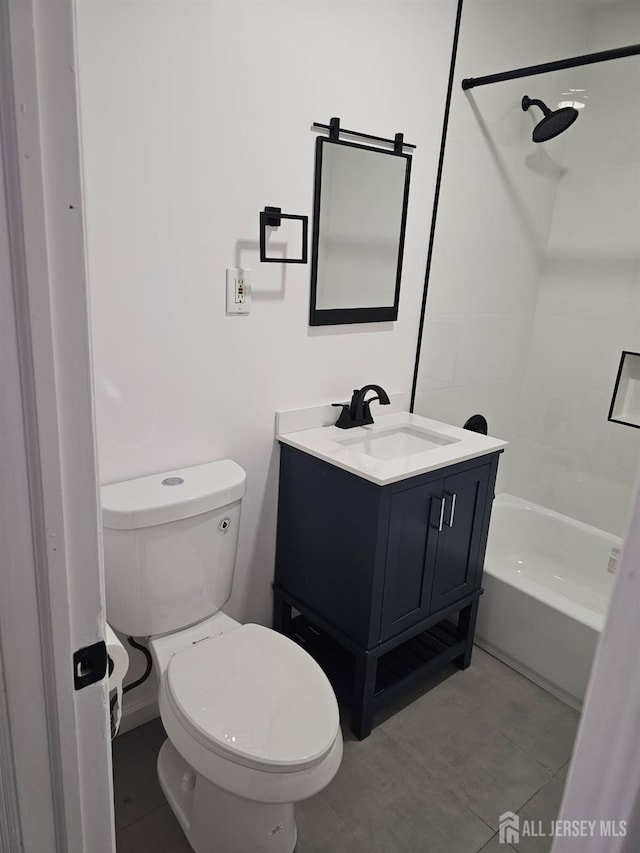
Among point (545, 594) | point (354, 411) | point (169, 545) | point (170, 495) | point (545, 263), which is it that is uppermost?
point (545, 263)

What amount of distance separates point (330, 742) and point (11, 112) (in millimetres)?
1272

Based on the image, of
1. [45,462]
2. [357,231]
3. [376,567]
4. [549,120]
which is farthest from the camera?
[549,120]

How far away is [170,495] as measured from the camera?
1.54 metres

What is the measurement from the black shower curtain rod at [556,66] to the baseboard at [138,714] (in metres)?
2.34

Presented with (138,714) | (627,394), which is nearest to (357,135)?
(627,394)

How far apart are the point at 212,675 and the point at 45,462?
0.99 metres

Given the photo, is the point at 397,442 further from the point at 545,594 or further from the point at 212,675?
the point at 212,675

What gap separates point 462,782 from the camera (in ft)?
5.54

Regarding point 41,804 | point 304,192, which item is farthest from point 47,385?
point 304,192

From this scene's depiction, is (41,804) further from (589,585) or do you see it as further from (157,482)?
(589,585)

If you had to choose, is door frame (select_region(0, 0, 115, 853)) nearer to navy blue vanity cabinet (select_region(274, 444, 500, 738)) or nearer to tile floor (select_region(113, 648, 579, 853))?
tile floor (select_region(113, 648, 579, 853))

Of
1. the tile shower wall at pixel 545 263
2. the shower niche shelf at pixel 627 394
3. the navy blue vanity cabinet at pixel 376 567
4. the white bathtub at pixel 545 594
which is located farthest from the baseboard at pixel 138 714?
the shower niche shelf at pixel 627 394

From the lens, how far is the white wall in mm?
1409

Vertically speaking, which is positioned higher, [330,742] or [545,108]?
[545,108]
